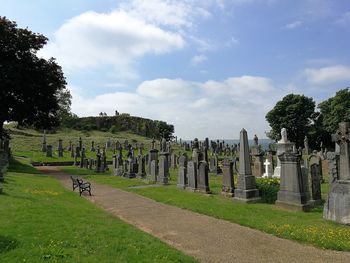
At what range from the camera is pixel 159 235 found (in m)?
7.98

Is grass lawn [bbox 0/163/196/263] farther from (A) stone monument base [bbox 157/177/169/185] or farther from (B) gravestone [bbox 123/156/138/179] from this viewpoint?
(B) gravestone [bbox 123/156/138/179]

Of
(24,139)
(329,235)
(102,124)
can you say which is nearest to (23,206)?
(329,235)

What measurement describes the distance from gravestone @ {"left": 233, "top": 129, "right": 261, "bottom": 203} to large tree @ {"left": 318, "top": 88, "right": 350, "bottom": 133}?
44.6m

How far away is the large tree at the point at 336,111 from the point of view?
53.1 m

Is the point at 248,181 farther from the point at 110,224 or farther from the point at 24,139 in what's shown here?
the point at 24,139

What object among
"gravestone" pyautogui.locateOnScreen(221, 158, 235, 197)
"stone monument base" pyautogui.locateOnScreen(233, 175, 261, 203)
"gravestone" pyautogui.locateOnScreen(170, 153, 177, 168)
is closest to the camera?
"stone monument base" pyautogui.locateOnScreen(233, 175, 261, 203)

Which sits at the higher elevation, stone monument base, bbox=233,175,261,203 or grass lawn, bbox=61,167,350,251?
stone monument base, bbox=233,175,261,203

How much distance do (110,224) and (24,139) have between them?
176 feet

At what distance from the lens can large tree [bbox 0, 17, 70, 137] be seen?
2798 cm

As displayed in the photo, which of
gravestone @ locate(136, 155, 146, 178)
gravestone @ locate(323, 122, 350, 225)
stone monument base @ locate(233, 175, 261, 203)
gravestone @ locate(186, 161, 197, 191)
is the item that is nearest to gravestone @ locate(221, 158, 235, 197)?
stone monument base @ locate(233, 175, 261, 203)

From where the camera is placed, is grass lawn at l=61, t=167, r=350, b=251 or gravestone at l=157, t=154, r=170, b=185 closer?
grass lawn at l=61, t=167, r=350, b=251

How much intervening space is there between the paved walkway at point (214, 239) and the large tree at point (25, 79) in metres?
21.4

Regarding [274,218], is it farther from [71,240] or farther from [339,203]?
[71,240]

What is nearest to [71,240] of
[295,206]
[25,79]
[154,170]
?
[295,206]
